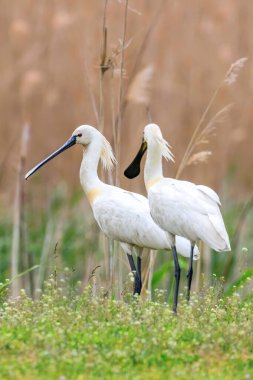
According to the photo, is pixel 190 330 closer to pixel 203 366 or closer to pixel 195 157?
pixel 203 366

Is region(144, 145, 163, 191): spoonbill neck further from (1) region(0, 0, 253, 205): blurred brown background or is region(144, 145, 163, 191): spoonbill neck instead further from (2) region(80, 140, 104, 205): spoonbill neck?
(1) region(0, 0, 253, 205): blurred brown background

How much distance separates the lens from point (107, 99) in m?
10.9

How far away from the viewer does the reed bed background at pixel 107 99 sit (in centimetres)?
956

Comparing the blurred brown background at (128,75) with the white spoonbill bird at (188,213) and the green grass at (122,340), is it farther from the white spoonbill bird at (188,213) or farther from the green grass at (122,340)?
the green grass at (122,340)

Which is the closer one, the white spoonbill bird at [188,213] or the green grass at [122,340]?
the green grass at [122,340]

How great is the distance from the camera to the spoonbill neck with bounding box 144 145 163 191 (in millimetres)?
7332

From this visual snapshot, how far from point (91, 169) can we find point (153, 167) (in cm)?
68

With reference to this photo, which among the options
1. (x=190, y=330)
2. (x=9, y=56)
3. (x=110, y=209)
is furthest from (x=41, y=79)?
(x=190, y=330)

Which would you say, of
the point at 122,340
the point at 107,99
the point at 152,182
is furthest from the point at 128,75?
the point at 122,340

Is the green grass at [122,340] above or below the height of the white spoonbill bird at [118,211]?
below

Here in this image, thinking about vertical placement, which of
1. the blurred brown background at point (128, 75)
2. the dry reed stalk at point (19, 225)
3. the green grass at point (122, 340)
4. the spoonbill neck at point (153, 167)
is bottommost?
the green grass at point (122, 340)

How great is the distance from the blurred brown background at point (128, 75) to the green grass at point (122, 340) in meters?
3.66

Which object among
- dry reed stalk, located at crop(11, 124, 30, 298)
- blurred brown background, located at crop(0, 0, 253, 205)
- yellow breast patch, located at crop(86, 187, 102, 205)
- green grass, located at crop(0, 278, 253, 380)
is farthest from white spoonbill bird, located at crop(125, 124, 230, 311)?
blurred brown background, located at crop(0, 0, 253, 205)

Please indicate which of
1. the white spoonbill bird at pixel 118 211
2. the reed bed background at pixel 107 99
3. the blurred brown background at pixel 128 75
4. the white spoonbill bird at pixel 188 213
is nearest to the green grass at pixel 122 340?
the white spoonbill bird at pixel 188 213
